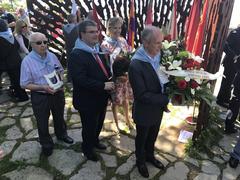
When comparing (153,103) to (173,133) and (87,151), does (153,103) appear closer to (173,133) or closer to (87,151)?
(87,151)

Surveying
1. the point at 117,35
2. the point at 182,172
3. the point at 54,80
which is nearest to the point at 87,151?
the point at 54,80

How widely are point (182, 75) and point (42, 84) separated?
1.96 metres

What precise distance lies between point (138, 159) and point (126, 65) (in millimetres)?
1391

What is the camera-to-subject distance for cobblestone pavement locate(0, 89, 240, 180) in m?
3.99

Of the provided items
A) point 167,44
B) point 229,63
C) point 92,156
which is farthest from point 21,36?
point 229,63

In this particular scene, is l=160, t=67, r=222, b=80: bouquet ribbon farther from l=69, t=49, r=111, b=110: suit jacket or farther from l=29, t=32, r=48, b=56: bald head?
l=29, t=32, r=48, b=56: bald head

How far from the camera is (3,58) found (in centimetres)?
608

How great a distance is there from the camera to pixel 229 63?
18.9 feet

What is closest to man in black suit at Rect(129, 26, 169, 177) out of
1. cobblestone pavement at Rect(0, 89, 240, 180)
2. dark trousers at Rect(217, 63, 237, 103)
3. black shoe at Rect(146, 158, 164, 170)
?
black shoe at Rect(146, 158, 164, 170)

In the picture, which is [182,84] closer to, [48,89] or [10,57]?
[48,89]

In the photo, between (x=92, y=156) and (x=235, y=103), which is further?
(x=235, y=103)

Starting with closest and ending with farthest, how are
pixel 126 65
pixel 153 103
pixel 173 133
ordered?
pixel 153 103 → pixel 126 65 → pixel 173 133

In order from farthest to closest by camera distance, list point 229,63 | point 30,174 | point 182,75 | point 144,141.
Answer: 1. point 229,63
2. point 30,174
3. point 144,141
4. point 182,75

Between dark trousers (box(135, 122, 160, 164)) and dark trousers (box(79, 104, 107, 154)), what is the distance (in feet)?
2.13
